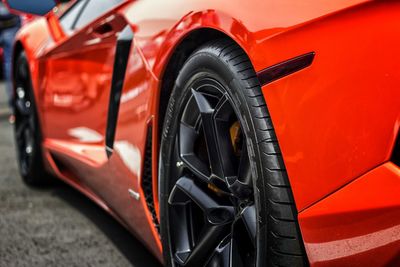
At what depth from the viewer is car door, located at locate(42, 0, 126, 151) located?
2.72 metres

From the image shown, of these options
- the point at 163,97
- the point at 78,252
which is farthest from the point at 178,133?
the point at 78,252

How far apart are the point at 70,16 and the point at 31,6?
0.67 feet

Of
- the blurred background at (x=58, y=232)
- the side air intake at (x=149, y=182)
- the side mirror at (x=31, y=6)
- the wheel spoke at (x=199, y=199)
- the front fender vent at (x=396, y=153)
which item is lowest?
the blurred background at (x=58, y=232)

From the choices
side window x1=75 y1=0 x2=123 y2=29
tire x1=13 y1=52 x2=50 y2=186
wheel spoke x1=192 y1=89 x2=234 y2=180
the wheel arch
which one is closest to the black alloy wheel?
wheel spoke x1=192 y1=89 x2=234 y2=180

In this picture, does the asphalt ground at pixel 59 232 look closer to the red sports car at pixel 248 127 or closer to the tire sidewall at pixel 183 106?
the red sports car at pixel 248 127

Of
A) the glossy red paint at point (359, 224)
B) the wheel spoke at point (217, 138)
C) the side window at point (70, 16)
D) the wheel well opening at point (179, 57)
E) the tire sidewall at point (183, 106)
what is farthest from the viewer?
the side window at point (70, 16)

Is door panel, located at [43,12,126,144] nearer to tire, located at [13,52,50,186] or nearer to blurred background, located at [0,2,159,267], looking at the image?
tire, located at [13,52,50,186]

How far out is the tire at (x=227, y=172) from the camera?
1.58 meters

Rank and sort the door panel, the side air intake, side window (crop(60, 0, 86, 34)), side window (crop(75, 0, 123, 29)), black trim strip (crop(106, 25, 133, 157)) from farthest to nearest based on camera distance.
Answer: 1. side window (crop(60, 0, 86, 34))
2. side window (crop(75, 0, 123, 29))
3. the door panel
4. black trim strip (crop(106, 25, 133, 157))
5. the side air intake

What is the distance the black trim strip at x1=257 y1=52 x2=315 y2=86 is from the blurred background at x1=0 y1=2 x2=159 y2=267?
1369 millimetres

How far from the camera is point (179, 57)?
211cm

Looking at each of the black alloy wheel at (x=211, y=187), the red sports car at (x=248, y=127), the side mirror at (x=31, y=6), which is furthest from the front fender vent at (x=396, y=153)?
the side mirror at (x=31, y=6)

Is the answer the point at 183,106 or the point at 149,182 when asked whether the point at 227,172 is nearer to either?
the point at 183,106

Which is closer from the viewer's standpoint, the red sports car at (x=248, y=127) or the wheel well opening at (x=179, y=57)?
the red sports car at (x=248, y=127)
